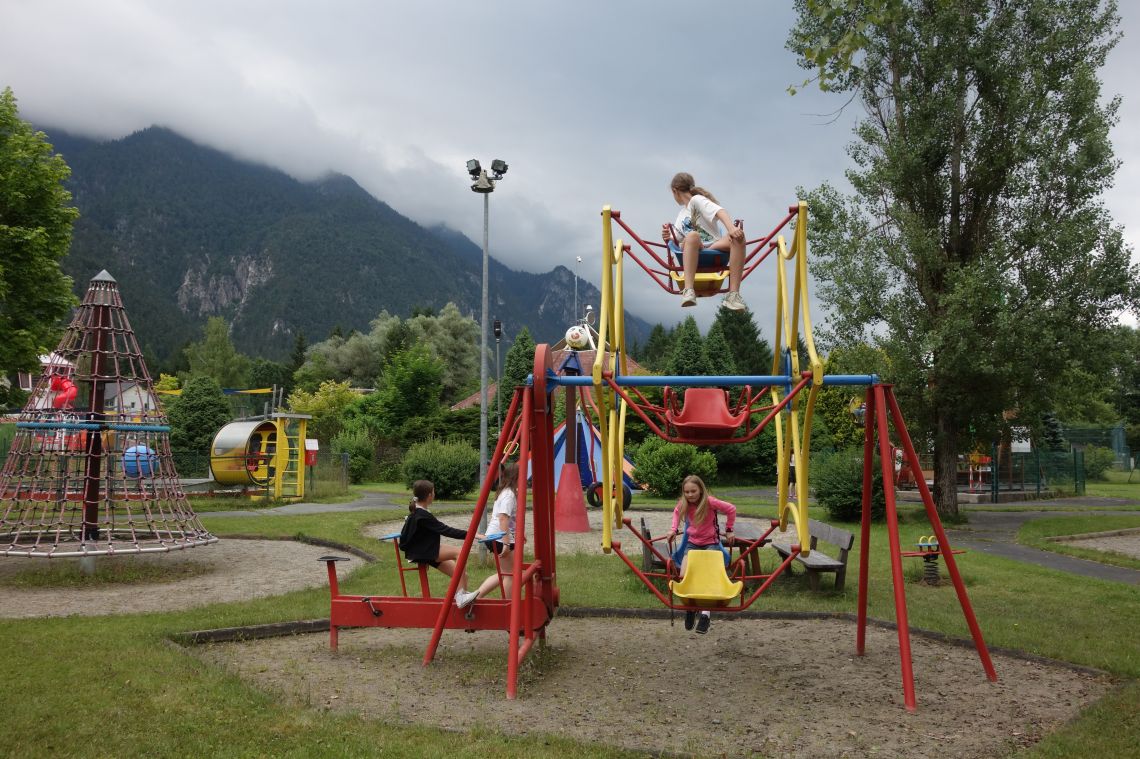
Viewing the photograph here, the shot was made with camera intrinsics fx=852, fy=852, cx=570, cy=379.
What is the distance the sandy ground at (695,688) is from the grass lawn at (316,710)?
0.30 meters

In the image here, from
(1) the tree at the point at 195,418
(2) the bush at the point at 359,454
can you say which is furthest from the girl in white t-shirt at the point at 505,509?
(2) the bush at the point at 359,454

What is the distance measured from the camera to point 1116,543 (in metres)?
15.7

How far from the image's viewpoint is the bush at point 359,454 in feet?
120

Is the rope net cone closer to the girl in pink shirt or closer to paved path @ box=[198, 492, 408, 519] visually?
the girl in pink shirt

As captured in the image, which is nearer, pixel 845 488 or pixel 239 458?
pixel 845 488

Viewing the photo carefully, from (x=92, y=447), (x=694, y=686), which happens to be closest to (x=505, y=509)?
(x=694, y=686)

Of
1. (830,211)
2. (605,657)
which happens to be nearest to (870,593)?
(605,657)

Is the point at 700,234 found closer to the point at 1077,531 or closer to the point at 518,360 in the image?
the point at 1077,531

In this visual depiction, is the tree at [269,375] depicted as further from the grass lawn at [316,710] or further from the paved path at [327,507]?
the grass lawn at [316,710]

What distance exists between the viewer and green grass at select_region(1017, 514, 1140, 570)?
44.4 ft

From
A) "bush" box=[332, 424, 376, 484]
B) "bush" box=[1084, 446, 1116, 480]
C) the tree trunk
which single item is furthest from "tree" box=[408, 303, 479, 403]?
the tree trunk

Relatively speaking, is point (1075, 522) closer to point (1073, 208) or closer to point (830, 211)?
point (1073, 208)

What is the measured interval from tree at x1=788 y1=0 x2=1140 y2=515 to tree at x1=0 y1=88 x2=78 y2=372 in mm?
16722

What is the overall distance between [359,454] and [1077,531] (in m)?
27.9
